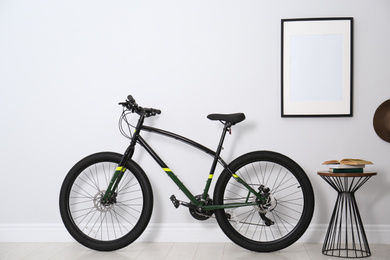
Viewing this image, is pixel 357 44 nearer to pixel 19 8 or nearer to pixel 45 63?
pixel 45 63

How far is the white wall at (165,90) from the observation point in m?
3.12

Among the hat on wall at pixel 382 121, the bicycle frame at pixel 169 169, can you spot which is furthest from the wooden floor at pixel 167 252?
the hat on wall at pixel 382 121

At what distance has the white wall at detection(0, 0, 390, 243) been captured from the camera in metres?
3.12

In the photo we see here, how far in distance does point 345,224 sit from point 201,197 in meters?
1.01

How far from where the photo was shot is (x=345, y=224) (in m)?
3.11

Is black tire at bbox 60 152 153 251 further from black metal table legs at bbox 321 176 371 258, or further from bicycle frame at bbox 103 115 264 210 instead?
black metal table legs at bbox 321 176 371 258

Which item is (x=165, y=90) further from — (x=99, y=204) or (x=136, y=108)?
(x=99, y=204)

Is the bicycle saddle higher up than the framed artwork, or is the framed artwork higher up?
the framed artwork

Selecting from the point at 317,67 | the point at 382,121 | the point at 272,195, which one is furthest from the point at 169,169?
the point at 382,121

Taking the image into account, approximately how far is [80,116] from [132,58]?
0.57 m

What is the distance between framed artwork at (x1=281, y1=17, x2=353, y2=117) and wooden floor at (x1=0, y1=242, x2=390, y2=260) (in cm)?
93

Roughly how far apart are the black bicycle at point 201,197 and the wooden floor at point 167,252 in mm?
73

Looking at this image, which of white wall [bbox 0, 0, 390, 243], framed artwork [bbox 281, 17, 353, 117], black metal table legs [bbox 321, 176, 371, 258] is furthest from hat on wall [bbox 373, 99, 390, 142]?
black metal table legs [bbox 321, 176, 371, 258]

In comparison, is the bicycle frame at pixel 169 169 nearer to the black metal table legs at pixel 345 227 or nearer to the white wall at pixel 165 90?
the white wall at pixel 165 90
